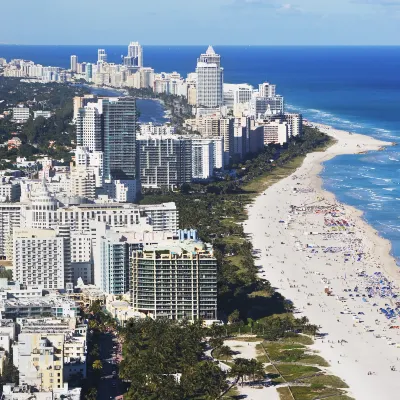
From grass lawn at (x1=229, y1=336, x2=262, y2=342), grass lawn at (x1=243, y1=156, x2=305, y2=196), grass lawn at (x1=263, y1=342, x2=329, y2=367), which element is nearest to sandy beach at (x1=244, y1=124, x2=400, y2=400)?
grass lawn at (x1=263, y1=342, x2=329, y2=367)

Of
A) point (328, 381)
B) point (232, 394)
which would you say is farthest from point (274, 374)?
point (232, 394)

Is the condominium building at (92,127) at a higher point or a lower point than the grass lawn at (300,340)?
higher

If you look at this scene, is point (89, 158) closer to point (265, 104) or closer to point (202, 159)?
point (202, 159)

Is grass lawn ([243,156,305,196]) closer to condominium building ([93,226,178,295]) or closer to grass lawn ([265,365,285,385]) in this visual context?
condominium building ([93,226,178,295])

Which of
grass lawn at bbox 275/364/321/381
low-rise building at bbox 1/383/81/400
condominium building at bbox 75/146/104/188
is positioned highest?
condominium building at bbox 75/146/104/188

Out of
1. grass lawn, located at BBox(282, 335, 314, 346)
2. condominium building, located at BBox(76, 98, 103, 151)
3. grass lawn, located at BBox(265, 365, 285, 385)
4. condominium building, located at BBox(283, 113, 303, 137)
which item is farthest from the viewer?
condominium building, located at BBox(283, 113, 303, 137)

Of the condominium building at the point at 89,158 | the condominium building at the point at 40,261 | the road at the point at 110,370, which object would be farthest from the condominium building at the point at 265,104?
the road at the point at 110,370

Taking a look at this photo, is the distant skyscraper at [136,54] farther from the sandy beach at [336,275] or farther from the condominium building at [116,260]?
the condominium building at [116,260]
